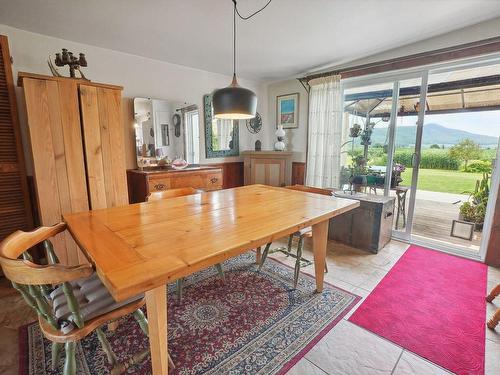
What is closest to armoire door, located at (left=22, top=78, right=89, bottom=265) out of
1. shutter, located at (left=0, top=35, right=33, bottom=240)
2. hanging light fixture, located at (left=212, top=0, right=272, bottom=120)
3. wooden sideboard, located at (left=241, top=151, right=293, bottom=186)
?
shutter, located at (left=0, top=35, right=33, bottom=240)

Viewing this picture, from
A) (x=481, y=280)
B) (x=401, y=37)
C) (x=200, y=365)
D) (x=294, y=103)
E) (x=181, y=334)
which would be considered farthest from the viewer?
(x=294, y=103)

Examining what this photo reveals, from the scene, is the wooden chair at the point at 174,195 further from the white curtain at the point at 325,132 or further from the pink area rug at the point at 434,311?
the white curtain at the point at 325,132

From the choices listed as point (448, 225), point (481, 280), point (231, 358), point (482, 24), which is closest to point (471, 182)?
point (448, 225)

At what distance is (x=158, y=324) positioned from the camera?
0.98 metres

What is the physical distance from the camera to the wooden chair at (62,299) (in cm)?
86

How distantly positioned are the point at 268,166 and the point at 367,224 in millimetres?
1655

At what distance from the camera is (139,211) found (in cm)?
159

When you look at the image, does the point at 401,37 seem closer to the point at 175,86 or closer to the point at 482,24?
the point at 482,24

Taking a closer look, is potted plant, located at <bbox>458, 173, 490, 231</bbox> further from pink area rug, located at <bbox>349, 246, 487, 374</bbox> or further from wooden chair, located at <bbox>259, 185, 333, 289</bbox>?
wooden chair, located at <bbox>259, 185, 333, 289</bbox>

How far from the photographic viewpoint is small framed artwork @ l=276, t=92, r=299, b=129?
3962 mm

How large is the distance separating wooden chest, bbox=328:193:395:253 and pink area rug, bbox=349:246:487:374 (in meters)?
0.37

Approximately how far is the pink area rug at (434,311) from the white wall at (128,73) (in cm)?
284

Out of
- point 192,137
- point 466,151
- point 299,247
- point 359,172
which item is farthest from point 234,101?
point 466,151

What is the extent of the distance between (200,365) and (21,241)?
3.59 feet
